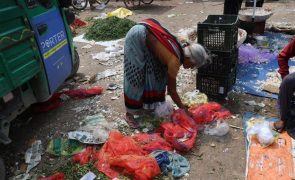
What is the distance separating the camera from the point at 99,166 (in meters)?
3.15

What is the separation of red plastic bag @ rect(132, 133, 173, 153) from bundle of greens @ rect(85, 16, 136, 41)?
14.3 feet

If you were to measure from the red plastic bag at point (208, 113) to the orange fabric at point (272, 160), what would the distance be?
0.58m

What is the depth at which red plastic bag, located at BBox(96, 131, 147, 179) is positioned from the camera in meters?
3.11

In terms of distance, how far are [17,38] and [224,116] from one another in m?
2.64

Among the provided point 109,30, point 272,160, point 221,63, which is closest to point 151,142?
point 272,160

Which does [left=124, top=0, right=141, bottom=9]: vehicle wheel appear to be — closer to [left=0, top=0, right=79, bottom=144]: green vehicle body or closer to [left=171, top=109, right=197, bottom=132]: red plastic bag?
[left=0, top=0, right=79, bottom=144]: green vehicle body

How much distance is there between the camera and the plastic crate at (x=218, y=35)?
3988 millimetres

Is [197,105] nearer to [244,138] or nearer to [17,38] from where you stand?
[244,138]

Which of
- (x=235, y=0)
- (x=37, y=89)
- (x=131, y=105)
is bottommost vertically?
(x=131, y=105)

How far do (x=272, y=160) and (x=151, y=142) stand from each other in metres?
1.31

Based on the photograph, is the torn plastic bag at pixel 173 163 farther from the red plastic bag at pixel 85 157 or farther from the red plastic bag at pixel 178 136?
the red plastic bag at pixel 85 157

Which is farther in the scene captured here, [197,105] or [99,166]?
[197,105]

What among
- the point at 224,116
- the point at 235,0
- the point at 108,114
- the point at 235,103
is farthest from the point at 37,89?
the point at 235,0

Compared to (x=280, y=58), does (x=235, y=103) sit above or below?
below
